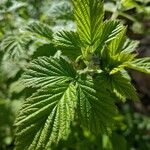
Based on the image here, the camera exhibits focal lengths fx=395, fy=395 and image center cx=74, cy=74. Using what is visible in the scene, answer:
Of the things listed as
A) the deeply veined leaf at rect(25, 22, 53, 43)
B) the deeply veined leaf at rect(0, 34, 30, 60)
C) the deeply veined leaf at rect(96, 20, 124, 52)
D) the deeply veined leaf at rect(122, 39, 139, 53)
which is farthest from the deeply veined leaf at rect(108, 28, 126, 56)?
the deeply veined leaf at rect(0, 34, 30, 60)

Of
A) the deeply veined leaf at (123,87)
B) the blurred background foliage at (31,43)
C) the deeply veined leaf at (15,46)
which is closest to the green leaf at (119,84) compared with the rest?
the deeply veined leaf at (123,87)

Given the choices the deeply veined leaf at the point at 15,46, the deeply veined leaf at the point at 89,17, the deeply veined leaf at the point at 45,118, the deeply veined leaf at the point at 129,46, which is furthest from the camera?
the deeply veined leaf at the point at 15,46

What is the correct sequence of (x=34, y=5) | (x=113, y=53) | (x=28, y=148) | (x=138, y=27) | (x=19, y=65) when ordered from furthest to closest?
(x=138, y=27)
(x=34, y=5)
(x=19, y=65)
(x=113, y=53)
(x=28, y=148)

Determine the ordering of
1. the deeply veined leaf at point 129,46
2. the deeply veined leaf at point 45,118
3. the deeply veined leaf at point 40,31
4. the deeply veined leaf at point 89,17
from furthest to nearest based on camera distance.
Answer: the deeply veined leaf at point 40,31, the deeply veined leaf at point 129,46, the deeply veined leaf at point 89,17, the deeply veined leaf at point 45,118

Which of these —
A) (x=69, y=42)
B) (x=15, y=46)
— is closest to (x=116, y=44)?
(x=69, y=42)

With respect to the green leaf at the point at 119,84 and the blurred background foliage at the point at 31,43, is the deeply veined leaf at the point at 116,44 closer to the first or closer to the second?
the green leaf at the point at 119,84

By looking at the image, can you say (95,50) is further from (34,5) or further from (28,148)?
(34,5)

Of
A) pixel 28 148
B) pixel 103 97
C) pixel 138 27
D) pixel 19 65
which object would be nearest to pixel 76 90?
pixel 103 97
